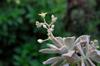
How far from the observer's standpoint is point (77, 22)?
3541 millimetres

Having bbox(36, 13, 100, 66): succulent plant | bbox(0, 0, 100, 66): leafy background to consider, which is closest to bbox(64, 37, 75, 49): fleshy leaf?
bbox(36, 13, 100, 66): succulent plant

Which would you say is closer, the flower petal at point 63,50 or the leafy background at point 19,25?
the flower petal at point 63,50

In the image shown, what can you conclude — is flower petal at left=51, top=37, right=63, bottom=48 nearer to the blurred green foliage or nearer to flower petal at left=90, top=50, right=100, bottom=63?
flower petal at left=90, top=50, right=100, bottom=63

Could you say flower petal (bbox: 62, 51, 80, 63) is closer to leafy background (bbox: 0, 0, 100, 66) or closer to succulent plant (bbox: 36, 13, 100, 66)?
succulent plant (bbox: 36, 13, 100, 66)

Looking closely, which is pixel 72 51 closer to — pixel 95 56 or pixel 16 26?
pixel 95 56

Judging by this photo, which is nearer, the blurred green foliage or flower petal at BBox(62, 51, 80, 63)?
flower petal at BBox(62, 51, 80, 63)

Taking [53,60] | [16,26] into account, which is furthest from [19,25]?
[53,60]

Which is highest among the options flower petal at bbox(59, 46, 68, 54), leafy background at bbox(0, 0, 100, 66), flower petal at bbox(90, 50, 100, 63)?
leafy background at bbox(0, 0, 100, 66)

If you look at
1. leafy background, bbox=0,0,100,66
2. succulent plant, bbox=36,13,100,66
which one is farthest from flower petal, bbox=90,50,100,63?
leafy background, bbox=0,0,100,66

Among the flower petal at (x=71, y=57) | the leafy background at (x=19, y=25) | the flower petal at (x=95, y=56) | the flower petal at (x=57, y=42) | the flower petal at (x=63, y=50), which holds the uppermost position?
the leafy background at (x=19, y=25)

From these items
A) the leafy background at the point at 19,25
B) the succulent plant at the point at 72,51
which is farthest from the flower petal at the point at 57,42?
the leafy background at the point at 19,25

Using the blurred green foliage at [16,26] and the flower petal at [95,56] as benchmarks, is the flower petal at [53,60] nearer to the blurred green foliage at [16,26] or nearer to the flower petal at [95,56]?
the flower petal at [95,56]

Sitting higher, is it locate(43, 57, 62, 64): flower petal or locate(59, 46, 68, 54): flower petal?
locate(59, 46, 68, 54): flower petal

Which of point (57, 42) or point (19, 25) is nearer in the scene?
point (57, 42)
